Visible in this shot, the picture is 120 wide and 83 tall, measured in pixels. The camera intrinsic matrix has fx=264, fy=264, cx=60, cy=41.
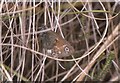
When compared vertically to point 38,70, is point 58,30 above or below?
above

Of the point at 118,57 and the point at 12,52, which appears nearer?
the point at 12,52

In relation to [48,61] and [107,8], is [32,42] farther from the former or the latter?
[107,8]

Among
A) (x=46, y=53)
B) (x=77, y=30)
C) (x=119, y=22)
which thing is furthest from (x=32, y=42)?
(x=119, y=22)

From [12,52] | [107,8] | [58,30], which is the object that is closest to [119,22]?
[107,8]
